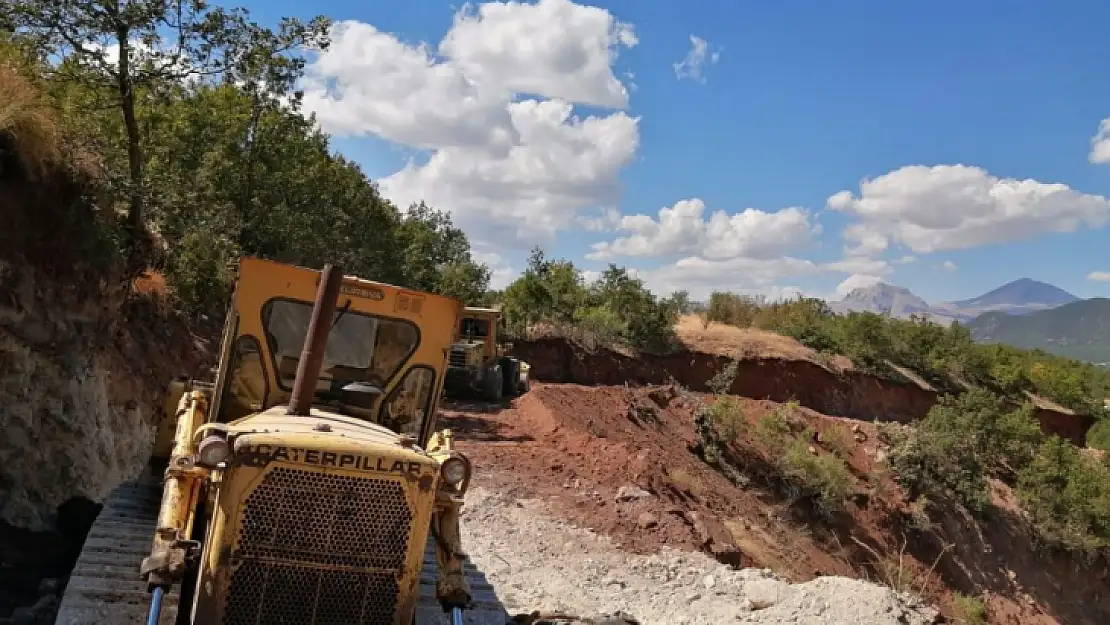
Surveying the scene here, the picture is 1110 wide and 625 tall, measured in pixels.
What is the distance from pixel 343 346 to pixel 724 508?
1139 cm

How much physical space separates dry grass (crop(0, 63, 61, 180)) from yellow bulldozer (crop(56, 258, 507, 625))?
5113 mm

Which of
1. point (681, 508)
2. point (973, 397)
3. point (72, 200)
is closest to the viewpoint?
point (72, 200)

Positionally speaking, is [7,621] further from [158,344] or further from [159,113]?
[159,113]

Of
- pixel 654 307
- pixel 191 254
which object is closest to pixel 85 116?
pixel 191 254

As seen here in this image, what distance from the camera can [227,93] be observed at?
2258cm

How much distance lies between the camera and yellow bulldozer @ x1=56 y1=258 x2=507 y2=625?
14.2 ft

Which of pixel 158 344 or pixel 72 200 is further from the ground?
pixel 72 200

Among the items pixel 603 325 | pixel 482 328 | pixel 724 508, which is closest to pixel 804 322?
pixel 603 325

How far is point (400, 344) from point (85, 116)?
10249 millimetres

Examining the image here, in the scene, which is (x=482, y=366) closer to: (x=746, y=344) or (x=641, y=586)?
(x=641, y=586)

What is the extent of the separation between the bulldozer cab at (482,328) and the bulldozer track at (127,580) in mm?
15475

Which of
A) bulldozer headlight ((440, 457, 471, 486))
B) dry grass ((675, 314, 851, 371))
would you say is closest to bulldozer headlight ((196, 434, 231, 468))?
bulldozer headlight ((440, 457, 471, 486))

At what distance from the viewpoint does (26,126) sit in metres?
9.62

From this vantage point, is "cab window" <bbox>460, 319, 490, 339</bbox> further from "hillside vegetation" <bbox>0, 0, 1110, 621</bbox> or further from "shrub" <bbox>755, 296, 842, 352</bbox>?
"shrub" <bbox>755, 296, 842, 352</bbox>
